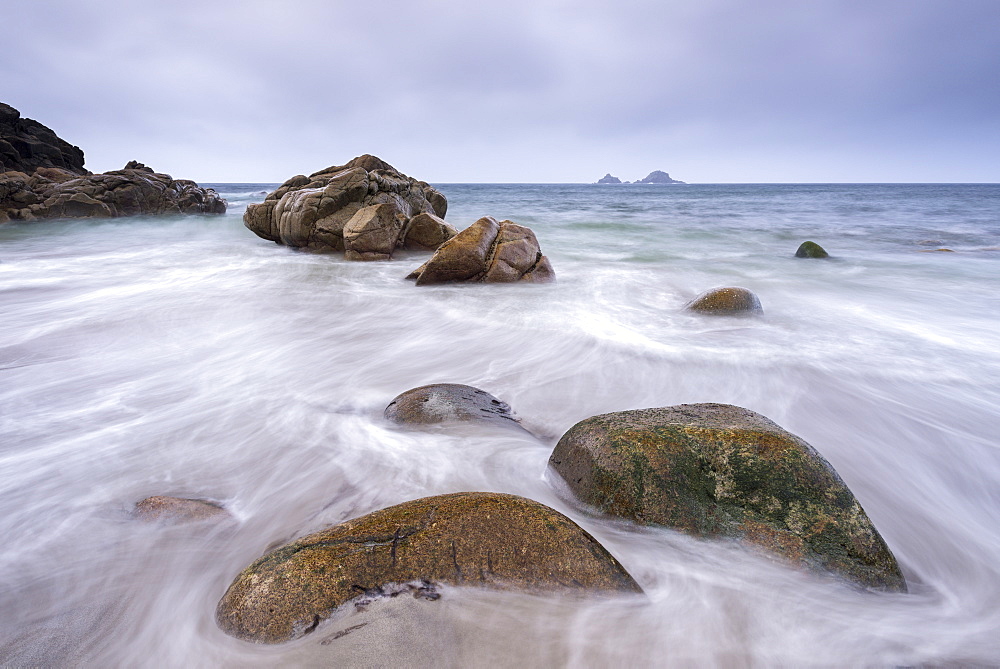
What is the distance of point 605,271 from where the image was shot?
1055 centimetres

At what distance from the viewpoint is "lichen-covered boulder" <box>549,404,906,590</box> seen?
218cm

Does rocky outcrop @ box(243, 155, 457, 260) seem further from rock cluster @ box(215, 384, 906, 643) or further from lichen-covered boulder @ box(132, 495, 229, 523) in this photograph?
rock cluster @ box(215, 384, 906, 643)

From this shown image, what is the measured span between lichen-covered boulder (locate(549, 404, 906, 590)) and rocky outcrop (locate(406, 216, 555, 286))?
20.9 ft

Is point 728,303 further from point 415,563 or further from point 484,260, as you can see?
point 415,563

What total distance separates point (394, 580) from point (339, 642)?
0.25 meters

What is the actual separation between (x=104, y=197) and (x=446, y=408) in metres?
25.3

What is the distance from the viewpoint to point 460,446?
3.23 meters

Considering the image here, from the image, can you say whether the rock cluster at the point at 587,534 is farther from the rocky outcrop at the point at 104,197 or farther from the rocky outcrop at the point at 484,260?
the rocky outcrop at the point at 104,197

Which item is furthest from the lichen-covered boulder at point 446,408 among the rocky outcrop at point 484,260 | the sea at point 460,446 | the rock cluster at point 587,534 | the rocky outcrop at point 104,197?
the rocky outcrop at point 104,197

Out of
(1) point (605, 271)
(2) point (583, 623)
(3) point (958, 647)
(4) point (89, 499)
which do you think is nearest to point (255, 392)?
(4) point (89, 499)

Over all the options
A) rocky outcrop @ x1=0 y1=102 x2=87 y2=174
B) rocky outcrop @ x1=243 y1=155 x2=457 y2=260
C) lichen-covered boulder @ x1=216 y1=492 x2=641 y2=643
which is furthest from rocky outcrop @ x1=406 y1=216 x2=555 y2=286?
rocky outcrop @ x1=0 y1=102 x2=87 y2=174

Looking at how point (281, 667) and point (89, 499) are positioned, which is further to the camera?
point (89, 499)

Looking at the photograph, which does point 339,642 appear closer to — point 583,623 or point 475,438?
point 583,623

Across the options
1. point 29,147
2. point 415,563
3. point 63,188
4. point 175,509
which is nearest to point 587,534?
point 415,563
